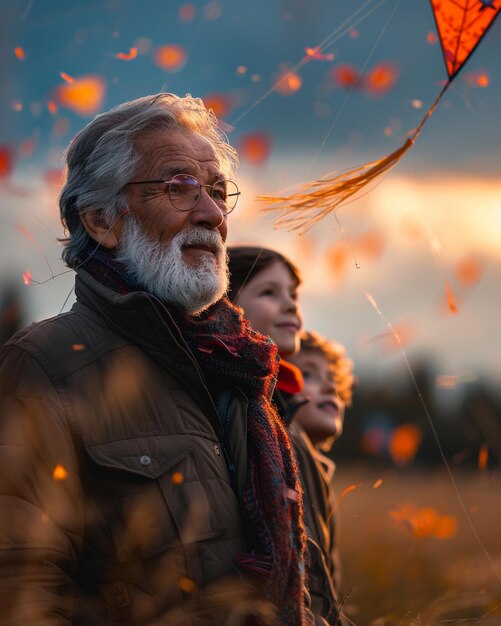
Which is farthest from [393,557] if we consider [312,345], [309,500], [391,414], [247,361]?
[391,414]

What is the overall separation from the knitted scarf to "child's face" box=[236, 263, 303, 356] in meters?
1.04

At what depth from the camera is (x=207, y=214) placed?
2.70 metres

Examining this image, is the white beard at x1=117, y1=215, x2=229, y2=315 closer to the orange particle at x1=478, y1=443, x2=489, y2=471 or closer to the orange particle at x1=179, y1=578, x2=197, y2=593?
the orange particle at x1=179, y1=578, x2=197, y2=593

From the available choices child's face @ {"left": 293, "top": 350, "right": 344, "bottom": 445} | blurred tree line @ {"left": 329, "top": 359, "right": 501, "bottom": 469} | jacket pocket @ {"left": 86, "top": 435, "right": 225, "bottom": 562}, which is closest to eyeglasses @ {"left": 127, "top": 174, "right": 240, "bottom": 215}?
jacket pocket @ {"left": 86, "top": 435, "right": 225, "bottom": 562}

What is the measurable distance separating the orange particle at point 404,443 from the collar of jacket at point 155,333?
1224cm

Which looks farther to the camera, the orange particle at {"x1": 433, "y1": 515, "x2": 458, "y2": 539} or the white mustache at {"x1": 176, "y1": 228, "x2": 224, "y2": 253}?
the orange particle at {"x1": 433, "y1": 515, "x2": 458, "y2": 539}

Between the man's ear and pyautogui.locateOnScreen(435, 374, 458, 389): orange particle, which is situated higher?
the man's ear

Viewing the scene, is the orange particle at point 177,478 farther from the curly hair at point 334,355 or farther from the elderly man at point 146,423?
the curly hair at point 334,355

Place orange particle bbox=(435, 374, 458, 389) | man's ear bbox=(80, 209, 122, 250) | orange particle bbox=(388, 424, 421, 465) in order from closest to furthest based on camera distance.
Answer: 1. man's ear bbox=(80, 209, 122, 250)
2. orange particle bbox=(435, 374, 458, 389)
3. orange particle bbox=(388, 424, 421, 465)

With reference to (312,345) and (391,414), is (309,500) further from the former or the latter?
(391,414)

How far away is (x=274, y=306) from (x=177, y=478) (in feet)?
5.88

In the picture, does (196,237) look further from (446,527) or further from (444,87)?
(446,527)

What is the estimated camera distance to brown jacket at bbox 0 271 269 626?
2.10 m

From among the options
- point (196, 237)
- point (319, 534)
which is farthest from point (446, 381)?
point (196, 237)
